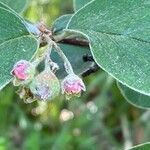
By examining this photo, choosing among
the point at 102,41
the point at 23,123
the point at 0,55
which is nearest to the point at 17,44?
the point at 0,55

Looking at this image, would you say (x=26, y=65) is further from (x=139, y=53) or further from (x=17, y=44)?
(x=139, y=53)

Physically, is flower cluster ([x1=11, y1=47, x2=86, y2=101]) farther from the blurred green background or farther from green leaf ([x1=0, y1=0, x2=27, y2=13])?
the blurred green background

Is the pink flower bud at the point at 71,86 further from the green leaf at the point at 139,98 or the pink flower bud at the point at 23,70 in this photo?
the green leaf at the point at 139,98

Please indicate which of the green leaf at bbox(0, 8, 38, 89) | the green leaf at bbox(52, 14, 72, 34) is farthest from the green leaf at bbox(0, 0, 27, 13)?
the green leaf at bbox(0, 8, 38, 89)

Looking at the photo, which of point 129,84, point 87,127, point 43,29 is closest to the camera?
point 129,84

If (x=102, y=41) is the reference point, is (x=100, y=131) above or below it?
below
